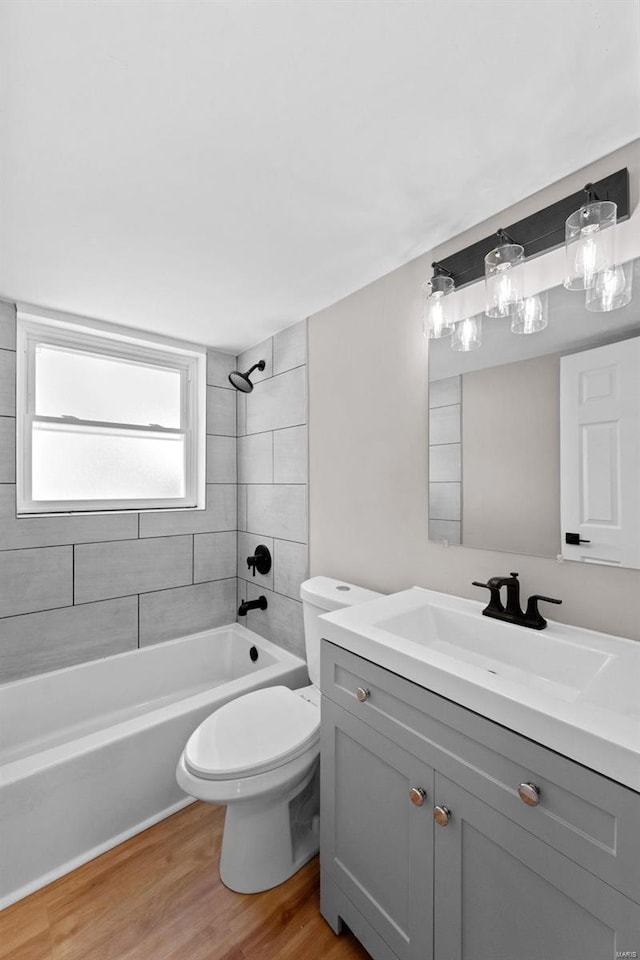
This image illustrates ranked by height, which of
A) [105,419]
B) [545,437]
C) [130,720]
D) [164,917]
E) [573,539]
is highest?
[105,419]

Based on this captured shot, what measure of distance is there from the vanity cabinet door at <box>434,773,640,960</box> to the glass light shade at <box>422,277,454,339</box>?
4.51 feet

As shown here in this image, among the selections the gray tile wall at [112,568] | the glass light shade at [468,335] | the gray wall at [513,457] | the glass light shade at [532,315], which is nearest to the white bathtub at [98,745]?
the gray tile wall at [112,568]

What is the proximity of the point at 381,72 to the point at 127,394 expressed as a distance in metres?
→ 2.13

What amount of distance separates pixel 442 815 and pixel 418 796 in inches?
2.6

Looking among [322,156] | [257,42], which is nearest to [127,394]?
[322,156]

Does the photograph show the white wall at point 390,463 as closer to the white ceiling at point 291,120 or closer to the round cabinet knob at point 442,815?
the white ceiling at point 291,120

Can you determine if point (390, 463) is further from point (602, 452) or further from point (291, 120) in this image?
point (291, 120)

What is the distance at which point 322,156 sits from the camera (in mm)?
1202

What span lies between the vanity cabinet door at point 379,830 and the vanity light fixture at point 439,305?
132 centimetres

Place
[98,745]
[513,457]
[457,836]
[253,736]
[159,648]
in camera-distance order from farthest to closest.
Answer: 1. [159,648]
2. [98,745]
3. [253,736]
4. [513,457]
5. [457,836]

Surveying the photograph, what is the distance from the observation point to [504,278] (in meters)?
1.37

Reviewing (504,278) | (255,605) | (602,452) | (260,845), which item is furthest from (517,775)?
(255,605)

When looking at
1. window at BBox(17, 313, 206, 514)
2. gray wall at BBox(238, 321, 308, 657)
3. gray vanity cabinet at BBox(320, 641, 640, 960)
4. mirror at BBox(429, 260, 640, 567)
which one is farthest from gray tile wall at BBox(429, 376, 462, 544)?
window at BBox(17, 313, 206, 514)

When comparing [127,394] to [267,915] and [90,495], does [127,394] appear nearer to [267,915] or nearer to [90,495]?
[90,495]
